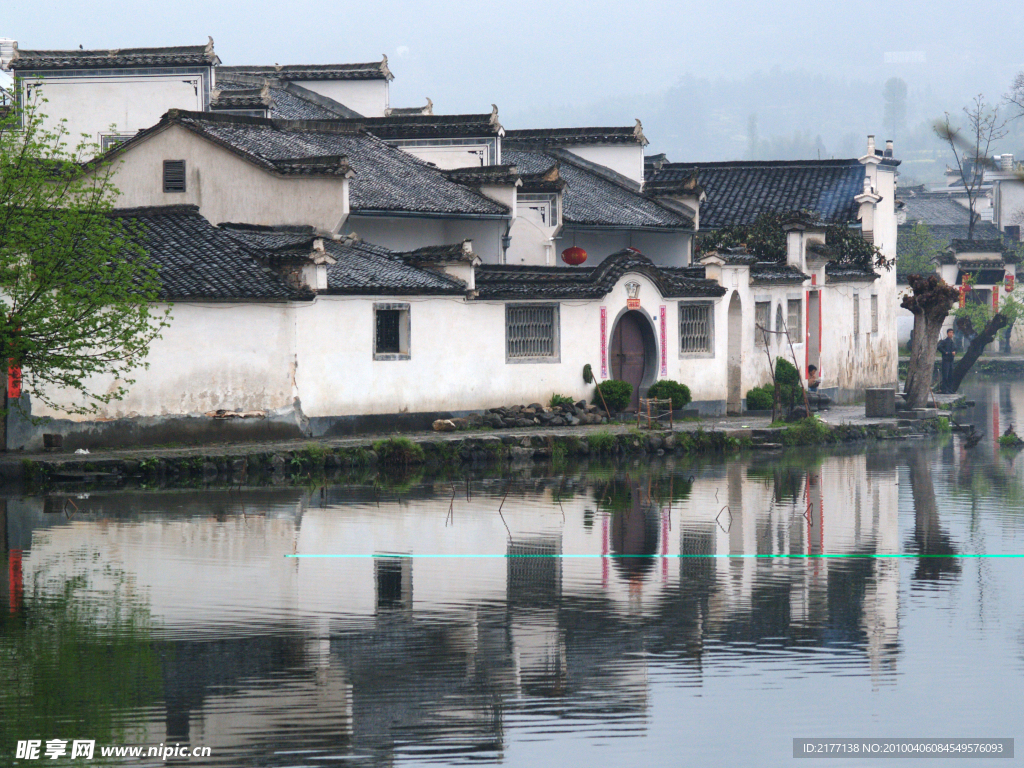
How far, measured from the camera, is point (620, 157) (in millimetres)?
46906

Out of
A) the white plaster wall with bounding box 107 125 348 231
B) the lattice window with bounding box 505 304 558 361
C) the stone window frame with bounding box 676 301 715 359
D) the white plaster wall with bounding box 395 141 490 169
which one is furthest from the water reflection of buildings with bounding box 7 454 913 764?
the white plaster wall with bounding box 395 141 490 169

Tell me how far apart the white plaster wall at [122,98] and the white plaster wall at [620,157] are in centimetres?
1222

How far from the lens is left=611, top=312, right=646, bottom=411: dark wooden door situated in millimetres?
35469

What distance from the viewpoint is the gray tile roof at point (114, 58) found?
42.7m

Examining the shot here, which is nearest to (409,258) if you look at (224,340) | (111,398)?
(224,340)

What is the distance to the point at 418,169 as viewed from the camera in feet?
126

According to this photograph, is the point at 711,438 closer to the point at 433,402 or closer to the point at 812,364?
the point at 433,402

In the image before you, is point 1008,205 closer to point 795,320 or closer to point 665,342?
point 795,320

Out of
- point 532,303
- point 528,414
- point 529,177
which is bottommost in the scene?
point 528,414

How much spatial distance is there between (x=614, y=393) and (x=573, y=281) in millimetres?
2701

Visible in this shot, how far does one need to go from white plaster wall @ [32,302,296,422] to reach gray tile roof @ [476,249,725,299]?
5327 mm

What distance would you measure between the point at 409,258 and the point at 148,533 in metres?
14.6

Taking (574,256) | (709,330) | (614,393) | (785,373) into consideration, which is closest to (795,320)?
(785,373)

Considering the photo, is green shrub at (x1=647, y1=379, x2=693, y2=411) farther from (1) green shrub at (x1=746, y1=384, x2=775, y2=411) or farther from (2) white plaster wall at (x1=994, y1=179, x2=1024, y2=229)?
(2) white plaster wall at (x1=994, y1=179, x2=1024, y2=229)
